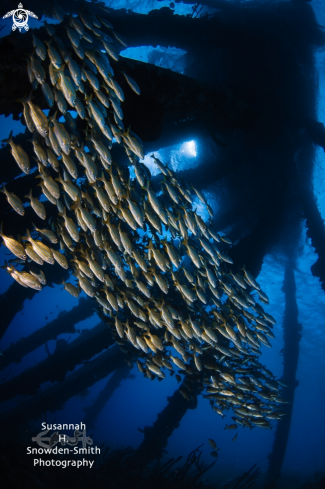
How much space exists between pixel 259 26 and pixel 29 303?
113m

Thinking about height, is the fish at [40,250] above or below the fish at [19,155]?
below

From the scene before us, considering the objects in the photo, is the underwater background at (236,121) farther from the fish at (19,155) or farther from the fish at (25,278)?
the fish at (25,278)

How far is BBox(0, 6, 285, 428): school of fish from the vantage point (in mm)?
3602

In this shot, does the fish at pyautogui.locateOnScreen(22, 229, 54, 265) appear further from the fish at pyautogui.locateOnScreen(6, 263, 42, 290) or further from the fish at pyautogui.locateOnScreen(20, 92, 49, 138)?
the fish at pyautogui.locateOnScreen(20, 92, 49, 138)

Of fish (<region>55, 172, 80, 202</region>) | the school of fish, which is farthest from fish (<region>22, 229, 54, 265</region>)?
fish (<region>55, 172, 80, 202</region>)

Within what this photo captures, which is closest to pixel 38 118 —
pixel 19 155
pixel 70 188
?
pixel 19 155

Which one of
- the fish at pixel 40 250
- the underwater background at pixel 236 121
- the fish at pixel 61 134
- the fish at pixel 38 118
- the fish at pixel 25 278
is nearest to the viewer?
the fish at pixel 38 118

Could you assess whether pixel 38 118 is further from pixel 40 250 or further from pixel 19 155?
pixel 40 250

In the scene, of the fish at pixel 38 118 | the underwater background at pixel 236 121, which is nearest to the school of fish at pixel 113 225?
the fish at pixel 38 118

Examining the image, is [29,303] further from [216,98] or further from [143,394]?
[216,98]

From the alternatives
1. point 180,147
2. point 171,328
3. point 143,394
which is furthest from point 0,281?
point 171,328

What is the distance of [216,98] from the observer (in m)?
7.22

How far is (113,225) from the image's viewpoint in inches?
174

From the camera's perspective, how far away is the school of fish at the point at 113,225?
142 inches
